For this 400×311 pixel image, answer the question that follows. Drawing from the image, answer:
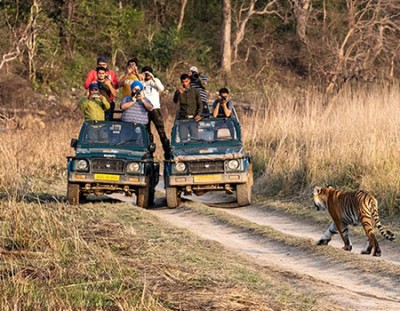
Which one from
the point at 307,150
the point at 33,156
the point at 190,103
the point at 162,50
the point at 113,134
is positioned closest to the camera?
the point at 113,134

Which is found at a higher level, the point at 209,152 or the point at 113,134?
the point at 113,134

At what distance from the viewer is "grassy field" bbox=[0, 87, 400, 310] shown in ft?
27.8

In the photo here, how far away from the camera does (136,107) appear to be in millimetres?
17125

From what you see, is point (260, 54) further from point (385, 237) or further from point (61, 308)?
point (61, 308)

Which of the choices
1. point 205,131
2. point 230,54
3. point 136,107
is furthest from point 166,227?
point 230,54

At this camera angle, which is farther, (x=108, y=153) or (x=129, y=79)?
(x=129, y=79)

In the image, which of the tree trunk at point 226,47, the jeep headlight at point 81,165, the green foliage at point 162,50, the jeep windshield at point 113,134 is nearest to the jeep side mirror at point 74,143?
the jeep windshield at point 113,134

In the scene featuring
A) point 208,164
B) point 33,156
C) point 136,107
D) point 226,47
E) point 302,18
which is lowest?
point 33,156

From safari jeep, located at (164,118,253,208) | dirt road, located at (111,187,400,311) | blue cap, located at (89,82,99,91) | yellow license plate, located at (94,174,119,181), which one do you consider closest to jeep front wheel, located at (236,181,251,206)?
safari jeep, located at (164,118,253,208)

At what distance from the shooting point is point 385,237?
1173 cm

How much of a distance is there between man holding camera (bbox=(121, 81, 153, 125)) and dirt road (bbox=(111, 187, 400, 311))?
1.53m

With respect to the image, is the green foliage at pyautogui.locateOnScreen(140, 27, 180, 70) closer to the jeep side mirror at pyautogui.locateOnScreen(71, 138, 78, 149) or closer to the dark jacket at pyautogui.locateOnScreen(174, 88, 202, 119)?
the dark jacket at pyautogui.locateOnScreen(174, 88, 202, 119)

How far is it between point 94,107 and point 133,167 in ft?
5.60

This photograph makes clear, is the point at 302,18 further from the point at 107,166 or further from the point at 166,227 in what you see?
the point at 166,227
